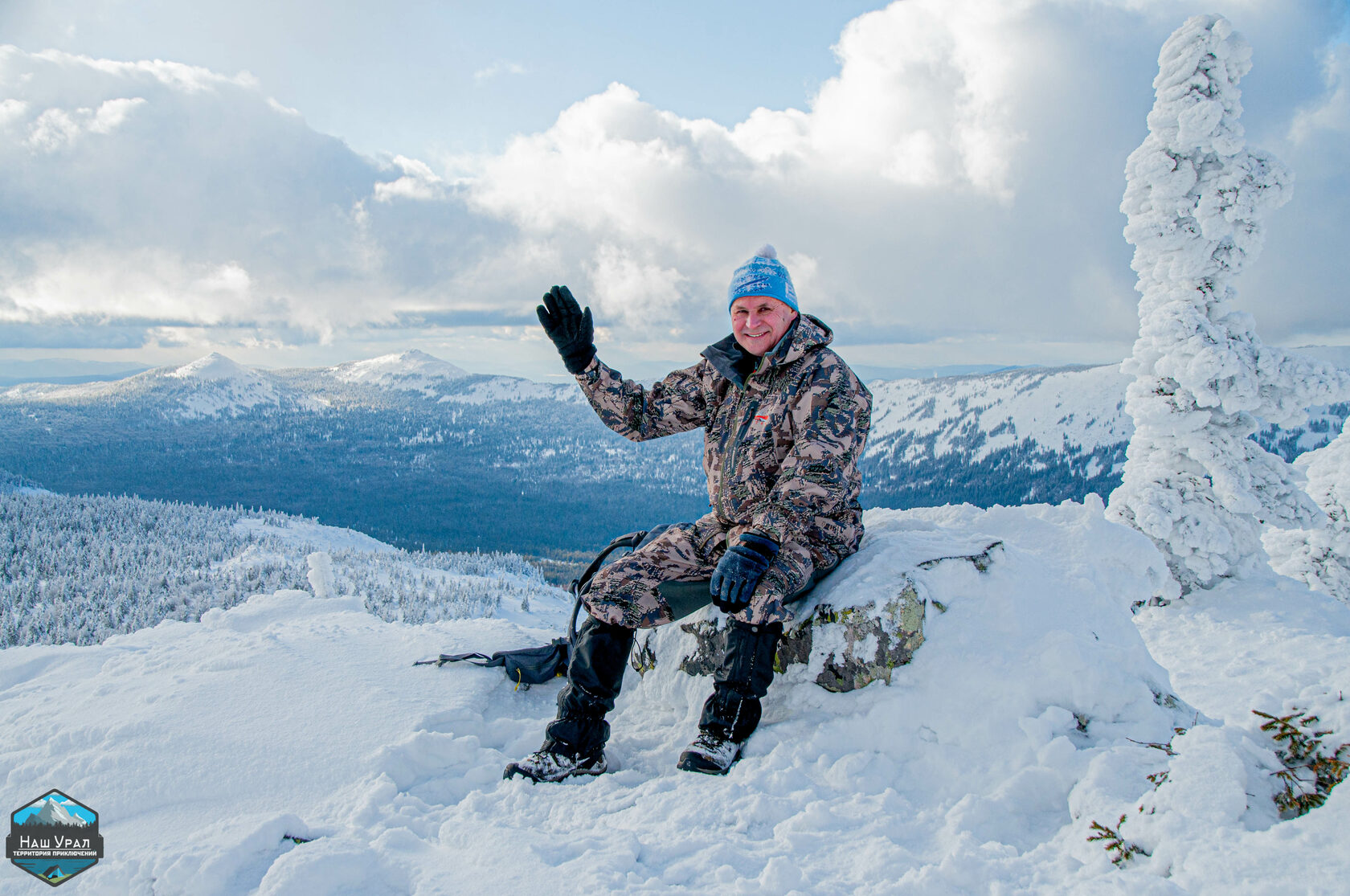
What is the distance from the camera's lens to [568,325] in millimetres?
4898

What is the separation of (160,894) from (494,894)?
1196 millimetres

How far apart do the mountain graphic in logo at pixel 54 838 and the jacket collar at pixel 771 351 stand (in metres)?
3.84

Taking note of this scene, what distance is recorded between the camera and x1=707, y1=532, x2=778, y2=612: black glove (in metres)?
3.40

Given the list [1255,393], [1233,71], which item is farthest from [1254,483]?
[1233,71]

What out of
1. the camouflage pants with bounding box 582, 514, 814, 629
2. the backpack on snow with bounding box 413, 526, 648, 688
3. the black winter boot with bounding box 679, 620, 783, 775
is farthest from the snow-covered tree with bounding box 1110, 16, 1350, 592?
the backpack on snow with bounding box 413, 526, 648, 688

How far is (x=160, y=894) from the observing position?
7.48 ft

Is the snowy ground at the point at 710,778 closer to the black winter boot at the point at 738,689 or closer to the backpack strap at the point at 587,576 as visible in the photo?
the black winter boot at the point at 738,689

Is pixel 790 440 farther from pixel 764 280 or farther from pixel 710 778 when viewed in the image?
pixel 710 778

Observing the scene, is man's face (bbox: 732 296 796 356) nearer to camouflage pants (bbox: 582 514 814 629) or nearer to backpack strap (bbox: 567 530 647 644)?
camouflage pants (bbox: 582 514 814 629)

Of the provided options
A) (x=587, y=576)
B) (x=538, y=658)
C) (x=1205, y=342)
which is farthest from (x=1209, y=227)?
(x=538, y=658)

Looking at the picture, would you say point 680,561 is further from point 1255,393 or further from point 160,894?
point 1255,393

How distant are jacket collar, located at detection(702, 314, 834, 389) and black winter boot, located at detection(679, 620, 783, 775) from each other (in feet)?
5.31

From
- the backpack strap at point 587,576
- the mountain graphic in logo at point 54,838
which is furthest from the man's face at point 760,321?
the mountain graphic in logo at point 54,838

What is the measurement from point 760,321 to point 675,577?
173cm
